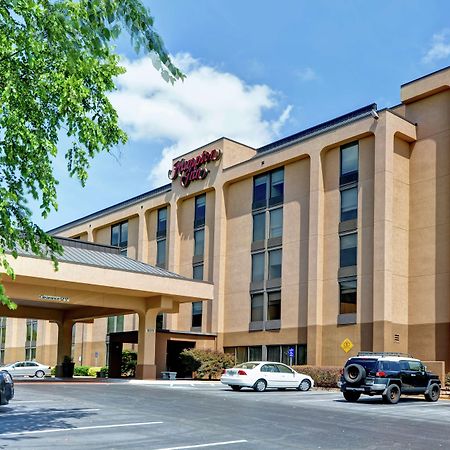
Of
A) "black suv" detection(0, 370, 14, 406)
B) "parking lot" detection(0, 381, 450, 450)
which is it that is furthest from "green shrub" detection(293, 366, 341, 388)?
"black suv" detection(0, 370, 14, 406)

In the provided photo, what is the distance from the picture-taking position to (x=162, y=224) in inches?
2234

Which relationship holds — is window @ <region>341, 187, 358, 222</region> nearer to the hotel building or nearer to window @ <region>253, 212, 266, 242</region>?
the hotel building

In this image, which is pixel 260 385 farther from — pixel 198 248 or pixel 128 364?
pixel 198 248

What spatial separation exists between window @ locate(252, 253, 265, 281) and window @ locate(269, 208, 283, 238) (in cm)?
170

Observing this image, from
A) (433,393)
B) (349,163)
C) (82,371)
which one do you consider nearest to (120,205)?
(82,371)

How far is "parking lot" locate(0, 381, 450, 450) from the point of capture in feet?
42.5

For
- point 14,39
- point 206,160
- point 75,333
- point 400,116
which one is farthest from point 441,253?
point 75,333

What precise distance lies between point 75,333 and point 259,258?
2820 centimetres

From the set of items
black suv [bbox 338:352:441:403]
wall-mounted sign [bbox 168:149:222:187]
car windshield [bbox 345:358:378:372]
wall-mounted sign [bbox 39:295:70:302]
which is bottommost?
black suv [bbox 338:352:441:403]

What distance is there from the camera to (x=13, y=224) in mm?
11547

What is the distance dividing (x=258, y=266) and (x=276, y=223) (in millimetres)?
3223

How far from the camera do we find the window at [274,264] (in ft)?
146

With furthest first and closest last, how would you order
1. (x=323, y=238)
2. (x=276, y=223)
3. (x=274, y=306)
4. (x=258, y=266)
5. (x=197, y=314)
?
(x=197, y=314)
(x=258, y=266)
(x=276, y=223)
(x=274, y=306)
(x=323, y=238)

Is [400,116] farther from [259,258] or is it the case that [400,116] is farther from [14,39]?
[14,39]
